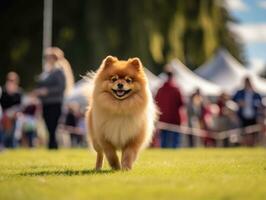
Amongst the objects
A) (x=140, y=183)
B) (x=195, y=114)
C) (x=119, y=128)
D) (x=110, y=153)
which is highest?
(x=195, y=114)


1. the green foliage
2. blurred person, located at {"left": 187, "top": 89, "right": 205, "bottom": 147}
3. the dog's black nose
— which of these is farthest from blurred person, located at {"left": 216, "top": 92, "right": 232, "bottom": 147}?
the dog's black nose

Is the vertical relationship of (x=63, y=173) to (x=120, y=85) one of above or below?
below

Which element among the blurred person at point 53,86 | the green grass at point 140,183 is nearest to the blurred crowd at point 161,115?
the blurred person at point 53,86

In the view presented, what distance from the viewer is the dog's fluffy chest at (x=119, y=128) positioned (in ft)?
33.3

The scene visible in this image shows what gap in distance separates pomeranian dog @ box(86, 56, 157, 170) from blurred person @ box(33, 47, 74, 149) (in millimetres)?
6765

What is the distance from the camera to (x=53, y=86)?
1727 cm

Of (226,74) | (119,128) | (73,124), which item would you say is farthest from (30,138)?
(119,128)

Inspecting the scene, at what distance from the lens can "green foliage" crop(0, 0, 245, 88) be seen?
30.7 m

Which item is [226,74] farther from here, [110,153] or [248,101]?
[110,153]

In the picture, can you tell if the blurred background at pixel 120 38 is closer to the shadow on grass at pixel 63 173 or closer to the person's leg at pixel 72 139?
the person's leg at pixel 72 139

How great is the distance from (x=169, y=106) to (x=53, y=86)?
4.10 m

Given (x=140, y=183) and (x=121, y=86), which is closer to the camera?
(x=140, y=183)

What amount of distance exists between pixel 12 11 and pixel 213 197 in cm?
2723

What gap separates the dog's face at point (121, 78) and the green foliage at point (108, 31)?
66.1 feet
